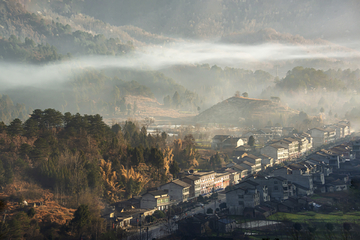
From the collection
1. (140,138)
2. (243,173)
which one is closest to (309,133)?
(243,173)

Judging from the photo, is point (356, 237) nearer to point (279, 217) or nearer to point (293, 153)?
point (279, 217)

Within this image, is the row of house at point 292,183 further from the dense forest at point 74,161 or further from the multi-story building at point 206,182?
the dense forest at point 74,161

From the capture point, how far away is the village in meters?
45.0

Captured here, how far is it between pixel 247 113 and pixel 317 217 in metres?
123

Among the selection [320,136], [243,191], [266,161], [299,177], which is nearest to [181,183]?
[243,191]

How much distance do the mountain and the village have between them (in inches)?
2958

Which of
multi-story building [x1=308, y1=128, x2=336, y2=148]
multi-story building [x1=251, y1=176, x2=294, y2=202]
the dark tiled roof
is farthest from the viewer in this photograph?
multi-story building [x1=308, y1=128, x2=336, y2=148]

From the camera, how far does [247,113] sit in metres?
165

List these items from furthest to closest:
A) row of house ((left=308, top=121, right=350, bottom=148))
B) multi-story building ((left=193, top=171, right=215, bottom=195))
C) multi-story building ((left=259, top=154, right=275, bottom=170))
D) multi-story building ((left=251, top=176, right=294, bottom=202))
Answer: row of house ((left=308, top=121, right=350, bottom=148)) → multi-story building ((left=259, top=154, right=275, bottom=170)) → multi-story building ((left=193, top=171, right=215, bottom=195)) → multi-story building ((left=251, top=176, right=294, bottom=202))

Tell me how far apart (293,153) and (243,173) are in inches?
1009

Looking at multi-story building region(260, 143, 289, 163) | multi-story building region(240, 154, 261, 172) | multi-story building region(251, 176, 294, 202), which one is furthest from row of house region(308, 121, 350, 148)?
multi-story building region(251, 176, 294, 202)

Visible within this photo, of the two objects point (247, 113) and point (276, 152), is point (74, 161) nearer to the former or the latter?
point (276, 152)

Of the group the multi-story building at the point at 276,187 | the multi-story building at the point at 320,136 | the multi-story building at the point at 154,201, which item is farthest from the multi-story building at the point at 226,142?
the multi-story building at the point at 154,201

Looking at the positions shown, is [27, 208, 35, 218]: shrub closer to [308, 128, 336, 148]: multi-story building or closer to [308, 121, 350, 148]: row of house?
[308, 121, 350, 148]: row of house
